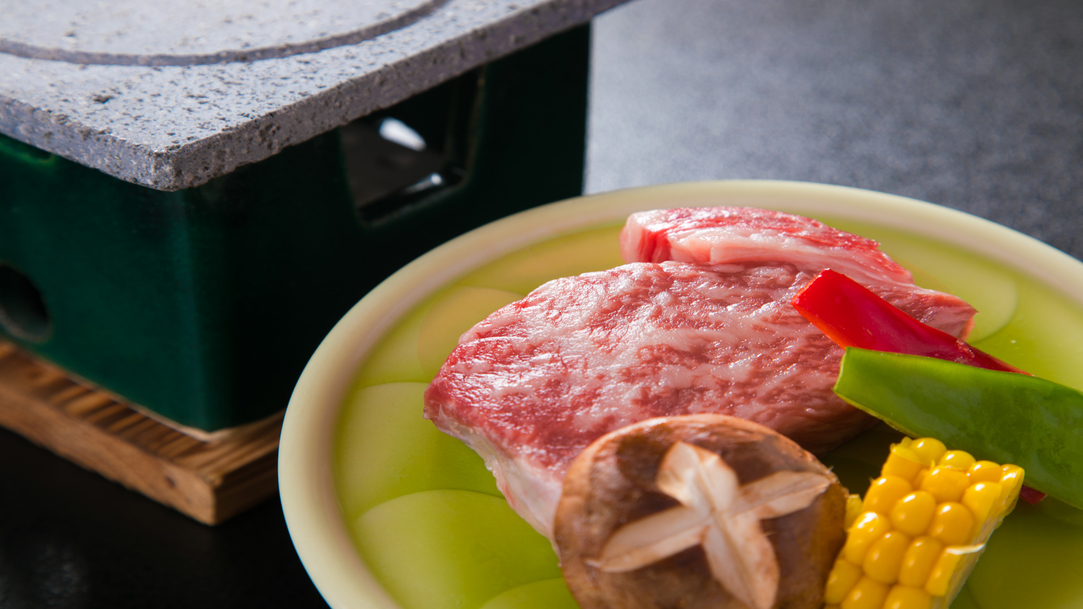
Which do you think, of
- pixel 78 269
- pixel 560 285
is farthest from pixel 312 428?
pixel 78 269

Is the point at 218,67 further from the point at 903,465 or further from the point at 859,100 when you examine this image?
the point at 859,100

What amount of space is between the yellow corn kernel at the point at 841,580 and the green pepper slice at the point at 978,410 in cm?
16

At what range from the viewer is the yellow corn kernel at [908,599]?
2.22 feet

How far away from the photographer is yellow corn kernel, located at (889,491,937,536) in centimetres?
69

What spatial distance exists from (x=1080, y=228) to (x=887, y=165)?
1.37 feet

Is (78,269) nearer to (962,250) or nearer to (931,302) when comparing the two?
(931,302)

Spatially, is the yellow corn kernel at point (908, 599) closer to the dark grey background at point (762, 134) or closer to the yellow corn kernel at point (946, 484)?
the yellow corn kernel at point (946, 484)

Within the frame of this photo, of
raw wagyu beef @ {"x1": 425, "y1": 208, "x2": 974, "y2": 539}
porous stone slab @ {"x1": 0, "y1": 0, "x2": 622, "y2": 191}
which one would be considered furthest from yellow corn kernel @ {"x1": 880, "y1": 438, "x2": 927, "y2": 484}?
porous stone slab @ {"x1": 0, "y1": 0, "x2": 622, "y2": 191}

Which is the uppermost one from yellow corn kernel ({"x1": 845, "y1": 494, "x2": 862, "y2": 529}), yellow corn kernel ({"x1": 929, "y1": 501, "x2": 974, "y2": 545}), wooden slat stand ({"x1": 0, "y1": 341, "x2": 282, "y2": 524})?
yellow corn kernel ({"x1": 929, "y1": 501, "x2": 974, "y2": 545})

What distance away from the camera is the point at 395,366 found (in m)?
1.00

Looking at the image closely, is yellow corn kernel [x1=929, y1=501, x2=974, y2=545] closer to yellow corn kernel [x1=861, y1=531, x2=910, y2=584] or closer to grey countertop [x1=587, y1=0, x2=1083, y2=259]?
yellow corn kernel [x1=861, y1=531, x2=910, y2=584]

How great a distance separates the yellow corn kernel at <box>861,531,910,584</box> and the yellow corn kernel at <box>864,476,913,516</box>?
0.02 m

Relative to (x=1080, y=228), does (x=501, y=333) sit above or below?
above

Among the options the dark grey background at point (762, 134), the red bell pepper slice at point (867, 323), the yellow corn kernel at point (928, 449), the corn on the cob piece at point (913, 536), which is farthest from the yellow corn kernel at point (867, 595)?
the dark grey background at point (762, 134)
